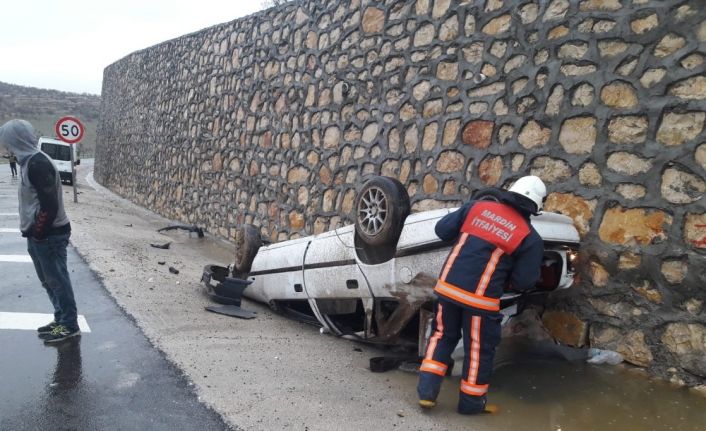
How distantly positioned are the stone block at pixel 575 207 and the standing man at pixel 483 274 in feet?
3.73

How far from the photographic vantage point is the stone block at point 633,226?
4191 mm

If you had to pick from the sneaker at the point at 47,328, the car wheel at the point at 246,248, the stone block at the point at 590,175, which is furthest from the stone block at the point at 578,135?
the sneaker at the point at 47,328

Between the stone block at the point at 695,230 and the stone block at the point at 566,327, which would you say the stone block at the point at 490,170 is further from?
the stone block at the point at 695,230

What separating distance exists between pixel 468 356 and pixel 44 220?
11.2ft

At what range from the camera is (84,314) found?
200 inches

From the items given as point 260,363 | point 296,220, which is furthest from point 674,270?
point 296,220

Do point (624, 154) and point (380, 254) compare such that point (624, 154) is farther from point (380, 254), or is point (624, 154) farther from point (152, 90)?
point (152, 90)

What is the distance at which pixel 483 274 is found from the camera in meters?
3.59

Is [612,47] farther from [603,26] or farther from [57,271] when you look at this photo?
[57,271]

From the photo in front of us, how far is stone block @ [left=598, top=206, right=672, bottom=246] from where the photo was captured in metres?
4.19

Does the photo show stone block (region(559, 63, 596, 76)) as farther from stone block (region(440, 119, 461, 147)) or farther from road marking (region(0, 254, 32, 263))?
road marking (region(0, 254, 32, 263))

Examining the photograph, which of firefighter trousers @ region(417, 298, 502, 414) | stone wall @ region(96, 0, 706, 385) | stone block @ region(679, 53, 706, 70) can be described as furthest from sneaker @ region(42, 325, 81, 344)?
stone block @ region(679, 53, 706, 70)

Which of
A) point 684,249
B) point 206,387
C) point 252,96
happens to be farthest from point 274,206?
point 684,249

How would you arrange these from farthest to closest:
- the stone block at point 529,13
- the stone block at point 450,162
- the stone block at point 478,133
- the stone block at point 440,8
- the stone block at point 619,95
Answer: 1. the stone block at point 440,8
2. the stone block at point 450,162
3. the stone block at point 478,133
4. the stone block at point 529,13
5. the stone block at point 619,95
